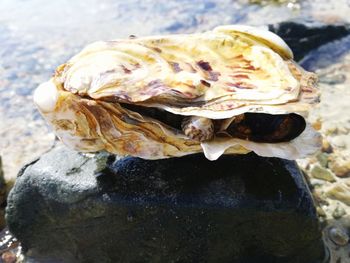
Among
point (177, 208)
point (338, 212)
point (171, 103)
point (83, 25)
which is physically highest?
point (171, 103)

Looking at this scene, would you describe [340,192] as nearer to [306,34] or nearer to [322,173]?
[322,173]

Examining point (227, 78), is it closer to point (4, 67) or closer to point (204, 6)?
point (4, 67)

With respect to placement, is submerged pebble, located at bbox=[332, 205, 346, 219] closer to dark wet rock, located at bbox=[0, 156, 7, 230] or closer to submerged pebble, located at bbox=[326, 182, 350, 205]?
submerged pebble, located at bbox=[326, 182, 350, 205]

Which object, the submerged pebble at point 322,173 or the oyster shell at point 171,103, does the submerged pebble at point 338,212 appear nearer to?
the submerged pebble at point 322,173

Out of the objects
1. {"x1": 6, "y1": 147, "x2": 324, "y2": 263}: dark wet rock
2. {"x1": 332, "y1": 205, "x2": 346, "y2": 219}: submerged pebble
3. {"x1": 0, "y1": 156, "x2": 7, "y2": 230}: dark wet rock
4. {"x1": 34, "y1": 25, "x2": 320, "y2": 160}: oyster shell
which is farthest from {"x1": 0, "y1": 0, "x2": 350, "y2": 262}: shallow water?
{"x1": 34, "y1": 25, "x2": 320, "y2": 160}: oyster shell

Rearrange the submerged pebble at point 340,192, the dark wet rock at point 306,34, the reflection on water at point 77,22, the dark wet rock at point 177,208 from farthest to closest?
the reflection on water at point 77,22, the dark wet rock at point 306,34, the submerged pebble at point 340,192, the dark wet rock at point 177,208

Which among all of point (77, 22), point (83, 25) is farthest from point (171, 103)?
point (77, 22)

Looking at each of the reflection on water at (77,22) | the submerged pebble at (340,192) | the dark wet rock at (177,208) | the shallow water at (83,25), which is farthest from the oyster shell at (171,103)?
the reflection on water at (77,22)
